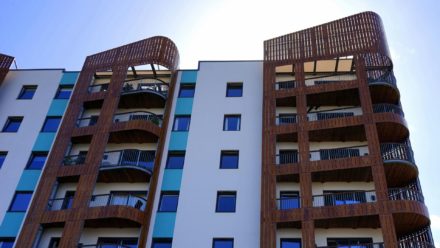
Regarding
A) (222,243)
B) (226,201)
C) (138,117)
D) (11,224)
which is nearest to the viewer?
(222,243)

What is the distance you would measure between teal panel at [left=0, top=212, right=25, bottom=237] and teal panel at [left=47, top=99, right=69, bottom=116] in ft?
29.3

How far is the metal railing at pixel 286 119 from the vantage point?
3172 cm

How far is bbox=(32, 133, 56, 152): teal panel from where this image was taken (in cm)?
3309

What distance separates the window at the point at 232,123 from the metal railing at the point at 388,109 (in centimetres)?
948

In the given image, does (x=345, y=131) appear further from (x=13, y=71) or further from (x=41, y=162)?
(x=13, y=71)

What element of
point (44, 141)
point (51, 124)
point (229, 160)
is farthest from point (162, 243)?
point (51, 124)

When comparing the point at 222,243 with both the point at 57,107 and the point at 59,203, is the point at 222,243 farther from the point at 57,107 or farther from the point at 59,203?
the point at 57,107

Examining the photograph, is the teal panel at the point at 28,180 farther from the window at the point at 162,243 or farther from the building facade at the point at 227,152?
the window at the point at 162,243

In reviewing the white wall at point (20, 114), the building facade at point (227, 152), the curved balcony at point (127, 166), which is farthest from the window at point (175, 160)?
the white wall at point (20, 114)

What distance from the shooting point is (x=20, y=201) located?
3041 centimetres

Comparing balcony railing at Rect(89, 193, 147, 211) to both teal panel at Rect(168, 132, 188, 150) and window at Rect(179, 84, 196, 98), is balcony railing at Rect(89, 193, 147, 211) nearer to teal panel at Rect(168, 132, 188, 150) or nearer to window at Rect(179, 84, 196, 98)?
teal panel at Rect(168, 132, 188, 150)

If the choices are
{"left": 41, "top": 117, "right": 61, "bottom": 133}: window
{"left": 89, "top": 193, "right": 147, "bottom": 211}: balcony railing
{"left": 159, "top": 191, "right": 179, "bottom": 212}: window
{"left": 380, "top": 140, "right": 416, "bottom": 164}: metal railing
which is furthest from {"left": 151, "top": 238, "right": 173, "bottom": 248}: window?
{"left": 380, "top": 140, "right": 416, "bottom": 164}: metal railing

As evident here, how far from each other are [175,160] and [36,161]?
399 inches

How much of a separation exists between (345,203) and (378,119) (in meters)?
5.94
